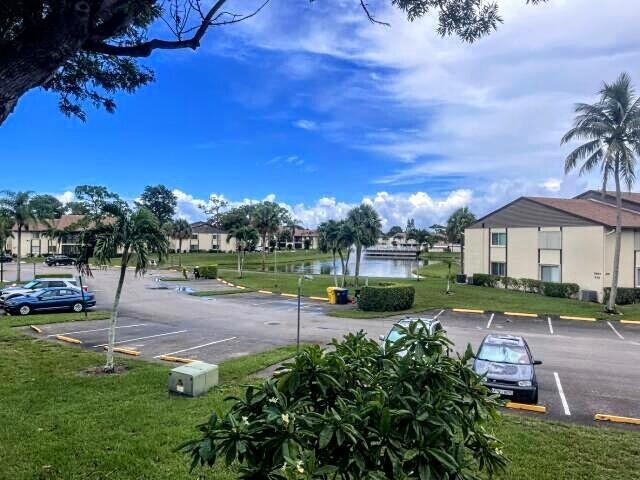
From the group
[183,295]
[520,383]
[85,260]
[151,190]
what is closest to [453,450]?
[520,383]

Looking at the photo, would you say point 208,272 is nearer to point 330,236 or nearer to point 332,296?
point 330,236

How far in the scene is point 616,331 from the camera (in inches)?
882

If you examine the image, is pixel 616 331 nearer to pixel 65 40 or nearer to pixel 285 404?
pixel 285 404

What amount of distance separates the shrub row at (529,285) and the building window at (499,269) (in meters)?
0.87

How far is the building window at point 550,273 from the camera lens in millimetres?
36594

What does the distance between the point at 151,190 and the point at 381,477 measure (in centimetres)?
11225

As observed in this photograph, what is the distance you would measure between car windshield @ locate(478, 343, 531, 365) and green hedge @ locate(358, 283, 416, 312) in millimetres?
15002

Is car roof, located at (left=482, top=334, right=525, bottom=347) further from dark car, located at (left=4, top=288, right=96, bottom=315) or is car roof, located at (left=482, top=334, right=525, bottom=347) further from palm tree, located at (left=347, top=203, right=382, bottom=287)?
palm tree, located at (left=347, top=203, right=382, bottom=287)

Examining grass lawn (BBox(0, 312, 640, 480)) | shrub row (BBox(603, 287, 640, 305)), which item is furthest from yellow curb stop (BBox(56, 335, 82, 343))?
shrub row (BBox(603, 287, 640, 305))

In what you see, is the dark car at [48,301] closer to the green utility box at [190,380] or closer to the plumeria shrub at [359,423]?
the green utility box at [190,380]

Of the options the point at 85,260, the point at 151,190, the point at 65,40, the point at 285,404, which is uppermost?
the point at 151,190

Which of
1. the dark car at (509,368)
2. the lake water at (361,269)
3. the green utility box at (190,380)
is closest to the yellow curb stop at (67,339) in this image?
the green utility box at (190,380)

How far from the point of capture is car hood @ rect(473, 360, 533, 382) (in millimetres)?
11154

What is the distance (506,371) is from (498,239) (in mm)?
32981
